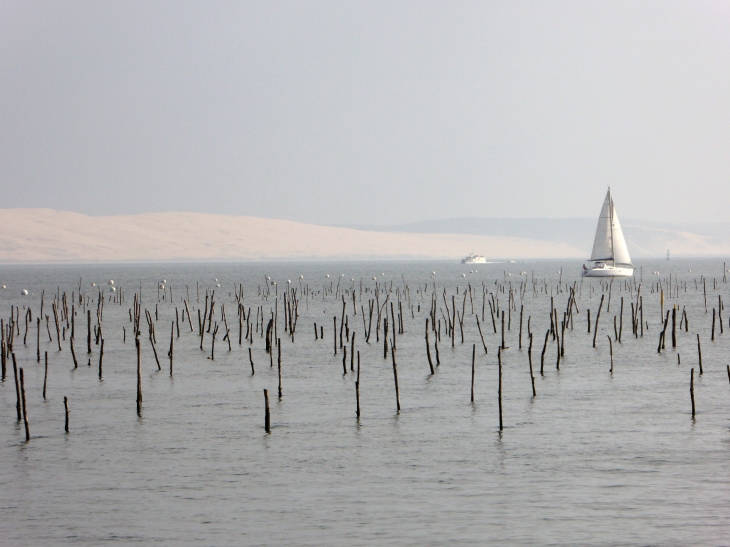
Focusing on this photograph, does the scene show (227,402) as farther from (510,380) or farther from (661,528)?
(661,528)

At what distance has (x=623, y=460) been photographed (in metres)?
18.5

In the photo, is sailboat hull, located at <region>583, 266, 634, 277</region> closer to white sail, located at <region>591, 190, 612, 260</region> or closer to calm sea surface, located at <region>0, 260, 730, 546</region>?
white sail, located at <region>591, 190, 612, 260</region>

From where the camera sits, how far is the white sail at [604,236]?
305 ft

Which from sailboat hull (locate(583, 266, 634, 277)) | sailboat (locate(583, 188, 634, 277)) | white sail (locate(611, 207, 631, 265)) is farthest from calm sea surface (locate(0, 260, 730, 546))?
white sail (locate(611, 207, 631, 265))

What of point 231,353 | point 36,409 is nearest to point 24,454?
point 36,409

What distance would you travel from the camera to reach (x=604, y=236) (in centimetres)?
9394

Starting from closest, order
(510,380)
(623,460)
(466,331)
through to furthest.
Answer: (623,460) → (510,380) → (466,331)

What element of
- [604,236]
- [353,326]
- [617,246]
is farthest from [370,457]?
[617,246]

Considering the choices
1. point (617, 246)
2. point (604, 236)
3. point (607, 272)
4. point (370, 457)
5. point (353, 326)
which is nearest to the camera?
point (370, 457)

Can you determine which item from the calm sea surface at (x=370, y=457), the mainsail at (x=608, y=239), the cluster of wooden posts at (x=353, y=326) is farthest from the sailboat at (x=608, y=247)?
the calm sea surface at (x=370, y=457)

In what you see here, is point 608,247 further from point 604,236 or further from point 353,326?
point 353,326

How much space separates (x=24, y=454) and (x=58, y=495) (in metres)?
3.07

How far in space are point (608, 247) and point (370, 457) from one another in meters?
79.1

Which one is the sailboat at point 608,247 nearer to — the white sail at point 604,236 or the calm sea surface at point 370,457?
the white sail at point 604,236
